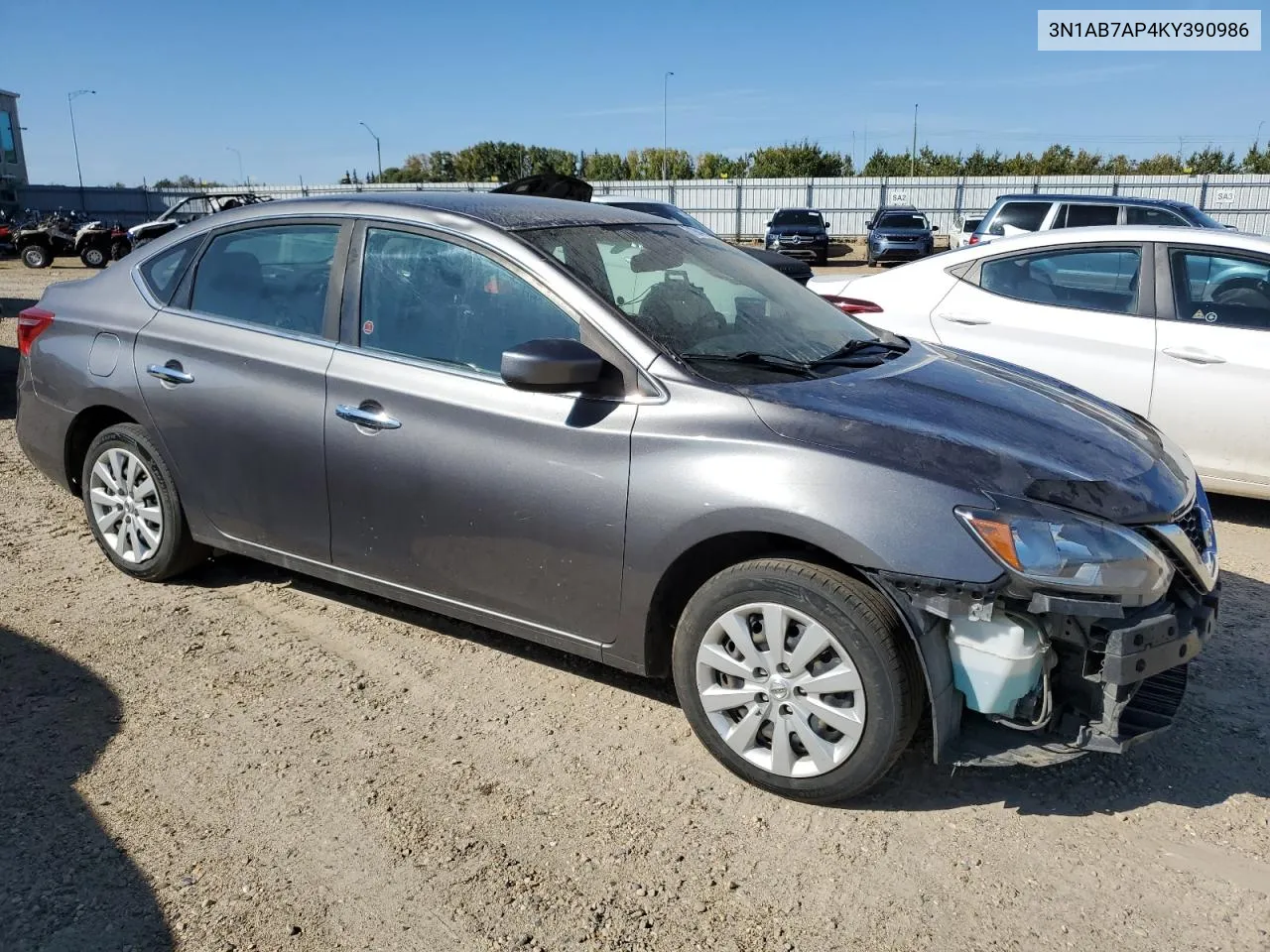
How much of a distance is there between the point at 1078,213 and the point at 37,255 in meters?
24.4

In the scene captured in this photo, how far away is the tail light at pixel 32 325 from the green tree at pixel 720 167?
6456 cm

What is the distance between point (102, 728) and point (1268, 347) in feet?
18.6

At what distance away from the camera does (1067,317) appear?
19.2ft

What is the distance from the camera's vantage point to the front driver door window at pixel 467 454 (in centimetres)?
321

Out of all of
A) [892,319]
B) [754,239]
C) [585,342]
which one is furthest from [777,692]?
[754,239]

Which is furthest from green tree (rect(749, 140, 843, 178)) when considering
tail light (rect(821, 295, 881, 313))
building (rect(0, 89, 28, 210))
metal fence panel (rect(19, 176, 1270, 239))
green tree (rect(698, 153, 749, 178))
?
tail light (rect(821, 295, 881, 313))

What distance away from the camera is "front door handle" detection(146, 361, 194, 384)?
162 inches

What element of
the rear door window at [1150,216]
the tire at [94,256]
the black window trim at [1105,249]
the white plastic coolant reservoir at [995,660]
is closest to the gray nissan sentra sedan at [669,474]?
the white plastic coolant reservoir at [995,660]

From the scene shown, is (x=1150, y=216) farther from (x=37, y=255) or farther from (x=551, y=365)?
(x=37, y=255)

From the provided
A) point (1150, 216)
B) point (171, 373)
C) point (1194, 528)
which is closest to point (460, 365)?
point (171, 373)

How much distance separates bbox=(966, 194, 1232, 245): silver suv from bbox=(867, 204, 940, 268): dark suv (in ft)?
37.8

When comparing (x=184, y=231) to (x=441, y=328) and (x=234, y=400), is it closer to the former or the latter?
(x=234, y=400)

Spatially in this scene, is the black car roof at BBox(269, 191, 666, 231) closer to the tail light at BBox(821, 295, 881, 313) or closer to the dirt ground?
the dirt ground

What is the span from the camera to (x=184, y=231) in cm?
449
